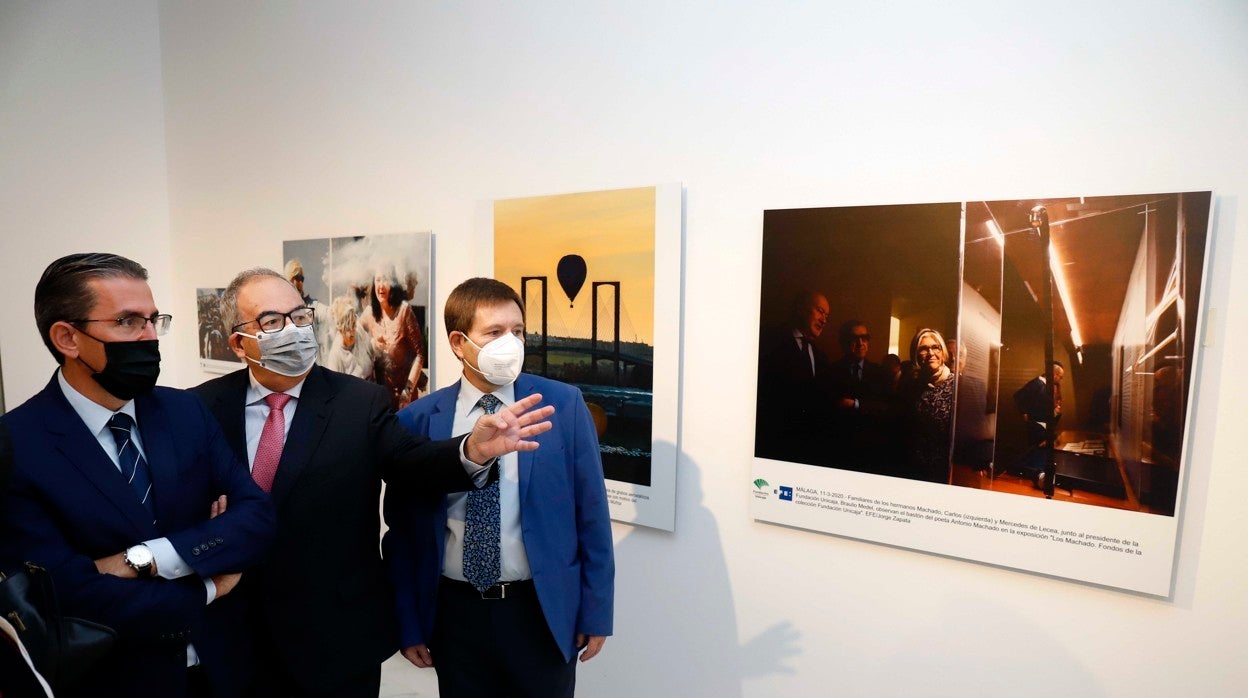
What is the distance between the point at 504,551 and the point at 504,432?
422mm

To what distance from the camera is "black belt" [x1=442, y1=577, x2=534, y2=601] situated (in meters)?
1.87

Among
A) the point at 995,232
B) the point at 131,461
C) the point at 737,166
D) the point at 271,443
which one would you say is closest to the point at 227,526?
the point at 131,461

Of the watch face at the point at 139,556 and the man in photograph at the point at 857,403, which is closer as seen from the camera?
the watch face at the point at 139,556

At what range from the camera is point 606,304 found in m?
2.63

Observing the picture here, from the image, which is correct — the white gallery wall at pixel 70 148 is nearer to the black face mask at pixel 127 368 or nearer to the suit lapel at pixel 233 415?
the suit lapel at pixel 233 415

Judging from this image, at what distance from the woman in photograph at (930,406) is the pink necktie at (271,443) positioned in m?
2.08

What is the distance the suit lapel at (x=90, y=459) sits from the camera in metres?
1.44

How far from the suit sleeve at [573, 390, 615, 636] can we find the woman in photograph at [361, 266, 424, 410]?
157 cm

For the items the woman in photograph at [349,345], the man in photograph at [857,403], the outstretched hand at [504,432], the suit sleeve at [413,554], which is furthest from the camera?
the woman in photograph at [349,345]

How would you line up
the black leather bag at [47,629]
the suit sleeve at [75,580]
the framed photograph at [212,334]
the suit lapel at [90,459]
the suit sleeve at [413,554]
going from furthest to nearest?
the framed photograph at [212,334]
the suit sleeve at [413,554]
the suit lapel at [90,459]
the suit sleeve at [75,580]
the black leather bag at [47,629]

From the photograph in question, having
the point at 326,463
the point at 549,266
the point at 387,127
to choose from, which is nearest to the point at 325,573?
the point at 326,463

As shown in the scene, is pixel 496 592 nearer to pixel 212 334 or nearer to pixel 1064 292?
pixel 1064 292

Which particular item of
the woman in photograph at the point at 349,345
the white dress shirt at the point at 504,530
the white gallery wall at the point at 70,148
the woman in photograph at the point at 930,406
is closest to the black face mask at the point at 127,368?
the white dress shirt at the point at 504,530

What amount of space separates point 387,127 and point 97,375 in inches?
85.7
